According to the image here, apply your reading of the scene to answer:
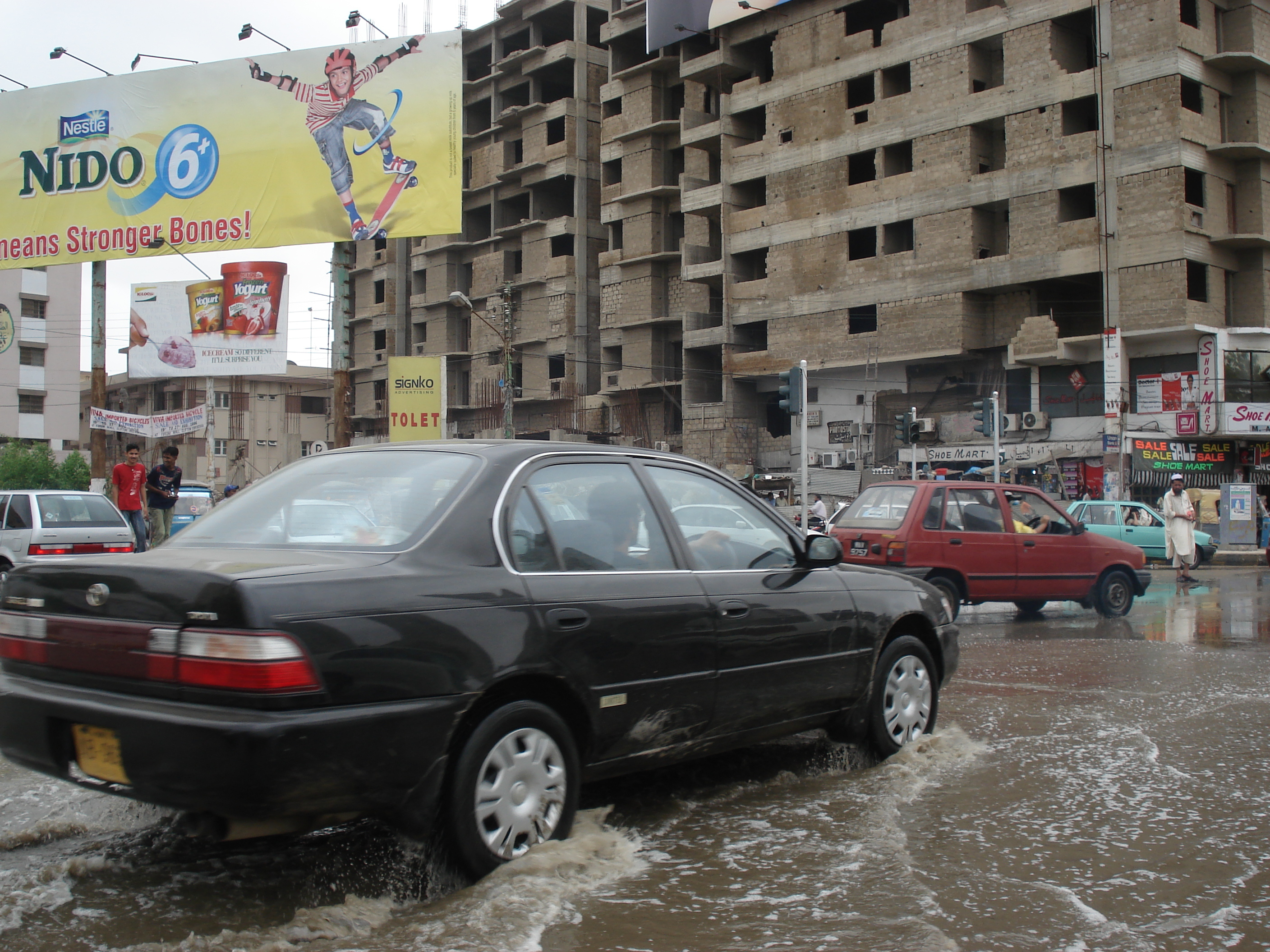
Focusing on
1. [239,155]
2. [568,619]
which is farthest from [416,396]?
[568,619]

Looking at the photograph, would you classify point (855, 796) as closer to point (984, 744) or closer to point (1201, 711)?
point (984, 744)

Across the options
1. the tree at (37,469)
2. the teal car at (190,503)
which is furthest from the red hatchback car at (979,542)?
the tree at (37,469)

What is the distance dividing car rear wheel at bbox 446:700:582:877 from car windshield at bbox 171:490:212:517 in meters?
25.5

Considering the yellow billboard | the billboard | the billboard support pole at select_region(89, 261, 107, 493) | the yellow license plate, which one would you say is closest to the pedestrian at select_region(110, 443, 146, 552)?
the yellow license plate

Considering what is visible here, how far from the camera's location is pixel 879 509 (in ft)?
38.3

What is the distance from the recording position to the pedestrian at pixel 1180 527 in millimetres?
19453

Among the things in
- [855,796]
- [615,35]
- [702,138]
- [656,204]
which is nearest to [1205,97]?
[702,138]

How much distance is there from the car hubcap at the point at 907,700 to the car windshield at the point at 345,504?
2.52 m

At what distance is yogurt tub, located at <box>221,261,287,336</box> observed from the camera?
4041 cm

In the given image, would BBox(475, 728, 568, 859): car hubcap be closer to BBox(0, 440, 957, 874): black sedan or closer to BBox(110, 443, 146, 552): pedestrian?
BBox(0, 440, 957, 874): black sedan

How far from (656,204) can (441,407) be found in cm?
2127

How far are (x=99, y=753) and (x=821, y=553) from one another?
2.97 meters

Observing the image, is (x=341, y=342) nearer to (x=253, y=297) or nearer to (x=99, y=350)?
(x=99, y=350)

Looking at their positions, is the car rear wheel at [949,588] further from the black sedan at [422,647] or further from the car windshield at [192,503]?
the car windshield at [192,503]
